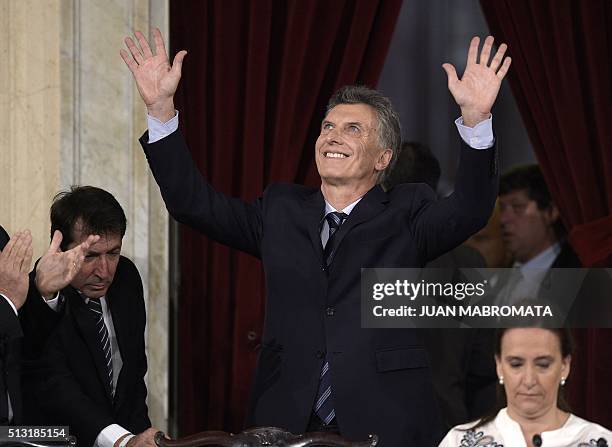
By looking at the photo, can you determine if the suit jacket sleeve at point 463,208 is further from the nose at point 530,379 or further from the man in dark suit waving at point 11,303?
the man in dark suit waving at point 11,303

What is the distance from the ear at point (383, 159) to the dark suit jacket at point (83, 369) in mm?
918

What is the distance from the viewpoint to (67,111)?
4.52 m

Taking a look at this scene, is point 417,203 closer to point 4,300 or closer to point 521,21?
point 4,300

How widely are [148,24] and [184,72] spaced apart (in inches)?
11.4

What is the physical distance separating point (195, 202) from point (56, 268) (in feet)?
1.43

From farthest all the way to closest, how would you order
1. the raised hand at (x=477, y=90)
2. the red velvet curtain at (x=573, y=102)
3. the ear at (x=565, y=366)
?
the red velvet curtain at (x=573, y=102)
the raised hand at (x=477, y=90)
the ear at (x=565, y=366)

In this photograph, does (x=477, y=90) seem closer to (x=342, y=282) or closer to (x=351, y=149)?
(x=351, y=149)

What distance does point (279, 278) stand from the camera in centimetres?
345

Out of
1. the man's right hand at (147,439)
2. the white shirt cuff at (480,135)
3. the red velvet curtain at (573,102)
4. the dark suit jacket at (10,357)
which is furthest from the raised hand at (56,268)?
the red velvet curtain at (573,102)

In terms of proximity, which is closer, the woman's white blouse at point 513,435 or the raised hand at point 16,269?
the woman's white blouse at point 513,435

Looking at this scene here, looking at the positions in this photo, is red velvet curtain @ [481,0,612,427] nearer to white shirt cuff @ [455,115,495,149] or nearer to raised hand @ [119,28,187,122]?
white shirt cuff @ [455,115,495,149]

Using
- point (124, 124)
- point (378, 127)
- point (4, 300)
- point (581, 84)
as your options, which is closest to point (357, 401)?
point (378, 127)

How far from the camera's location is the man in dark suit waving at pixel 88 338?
11.7 feet

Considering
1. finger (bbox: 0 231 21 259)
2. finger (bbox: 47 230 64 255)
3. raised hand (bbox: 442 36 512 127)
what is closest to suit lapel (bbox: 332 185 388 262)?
raised hand (bbox: 442 36 512 127)
